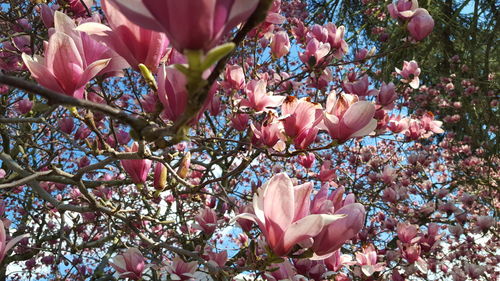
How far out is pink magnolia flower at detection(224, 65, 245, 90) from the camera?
5.49 ft

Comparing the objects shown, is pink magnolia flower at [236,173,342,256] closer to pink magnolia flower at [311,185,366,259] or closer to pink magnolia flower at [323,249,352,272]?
pink magnolia flower at [311,185,366,259]

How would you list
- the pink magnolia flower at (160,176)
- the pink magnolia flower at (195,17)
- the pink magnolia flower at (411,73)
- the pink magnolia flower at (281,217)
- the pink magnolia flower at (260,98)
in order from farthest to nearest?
1. the pink magnolia flower at (411,73)
2. the pink magnolia flower at (260,98)
3. the pink magnolia flower at (160,176)
4. the pink magnolia flower at (281,217)
5. the pink magnolia flower at (195,17)

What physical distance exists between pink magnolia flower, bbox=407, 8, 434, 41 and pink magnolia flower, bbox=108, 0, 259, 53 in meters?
1.71

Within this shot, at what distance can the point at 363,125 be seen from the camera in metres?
1.05

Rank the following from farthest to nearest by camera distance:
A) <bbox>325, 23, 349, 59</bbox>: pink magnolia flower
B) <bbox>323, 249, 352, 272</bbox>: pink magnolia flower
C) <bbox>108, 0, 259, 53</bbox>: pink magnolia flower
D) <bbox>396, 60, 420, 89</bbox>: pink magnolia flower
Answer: <bbox>396, 60, 420, 89</bbox>: pink magnolia flower, <bbox>325, 23, 349, 59</bbox>: pink magnolia flower, <bbox>323, 249, 352, 272</bbox>: pink magnolia flower, <bbox>108, 0, 259, 53</bbox>: pink magnolia flower

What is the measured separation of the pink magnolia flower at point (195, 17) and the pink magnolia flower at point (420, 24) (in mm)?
1713

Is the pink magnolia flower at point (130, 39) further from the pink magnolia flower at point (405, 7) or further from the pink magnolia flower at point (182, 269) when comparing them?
the pink magnolia flower at point (405, 7)

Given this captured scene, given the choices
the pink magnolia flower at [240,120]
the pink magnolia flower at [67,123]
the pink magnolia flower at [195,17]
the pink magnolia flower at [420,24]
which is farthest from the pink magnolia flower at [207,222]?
the pink magnolia flower at [195,17]

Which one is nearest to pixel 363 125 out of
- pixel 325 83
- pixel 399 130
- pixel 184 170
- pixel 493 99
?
pixel 184 170

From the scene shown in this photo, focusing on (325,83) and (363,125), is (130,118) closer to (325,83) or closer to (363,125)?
(363,125)

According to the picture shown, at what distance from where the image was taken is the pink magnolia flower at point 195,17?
386mm

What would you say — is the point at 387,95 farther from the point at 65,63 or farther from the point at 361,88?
the point at 65,63

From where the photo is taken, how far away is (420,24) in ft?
6.18

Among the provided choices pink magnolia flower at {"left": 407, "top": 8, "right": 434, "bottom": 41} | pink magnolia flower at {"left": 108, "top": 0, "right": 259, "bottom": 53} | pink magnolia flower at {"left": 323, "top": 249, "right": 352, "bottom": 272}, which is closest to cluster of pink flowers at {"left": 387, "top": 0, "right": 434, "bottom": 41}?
pink magnolia flower at {"left": 407, "top": 8, "right": 434, "bottom": 41}
